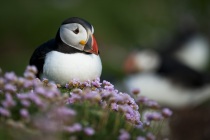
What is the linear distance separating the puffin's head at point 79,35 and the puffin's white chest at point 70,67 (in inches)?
4.8

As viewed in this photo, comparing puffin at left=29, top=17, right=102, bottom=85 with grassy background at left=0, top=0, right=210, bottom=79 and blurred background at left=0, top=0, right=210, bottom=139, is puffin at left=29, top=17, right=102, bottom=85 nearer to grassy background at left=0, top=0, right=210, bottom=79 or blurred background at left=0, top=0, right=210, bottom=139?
blurred background at left=0, top=0, right=210, bottom=139

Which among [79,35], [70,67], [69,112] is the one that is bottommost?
[69,112]

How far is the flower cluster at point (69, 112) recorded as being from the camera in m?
4.99

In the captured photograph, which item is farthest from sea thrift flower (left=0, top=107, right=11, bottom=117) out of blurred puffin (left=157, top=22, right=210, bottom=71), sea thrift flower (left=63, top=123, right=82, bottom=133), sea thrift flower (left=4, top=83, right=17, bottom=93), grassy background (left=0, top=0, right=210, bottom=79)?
blurred puffin (left=157, top=22, right=210, bottom=71)

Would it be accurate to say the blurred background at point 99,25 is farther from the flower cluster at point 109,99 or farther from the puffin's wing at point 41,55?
the flower cluster at point 109,99

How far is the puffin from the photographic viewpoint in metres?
7.54

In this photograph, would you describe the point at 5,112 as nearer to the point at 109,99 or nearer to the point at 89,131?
the point at 89,131

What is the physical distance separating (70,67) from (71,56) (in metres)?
0.16

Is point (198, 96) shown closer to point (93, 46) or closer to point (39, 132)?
point (93, 46)

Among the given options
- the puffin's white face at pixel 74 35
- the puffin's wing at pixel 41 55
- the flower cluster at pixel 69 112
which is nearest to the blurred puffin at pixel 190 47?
the puffin's wing at pixel 41 55

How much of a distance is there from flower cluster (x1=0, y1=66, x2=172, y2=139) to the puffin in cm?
146

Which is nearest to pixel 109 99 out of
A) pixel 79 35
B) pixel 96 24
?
pixel 79 35

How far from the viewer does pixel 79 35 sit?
7.84m

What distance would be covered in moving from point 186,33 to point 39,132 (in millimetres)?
19027
